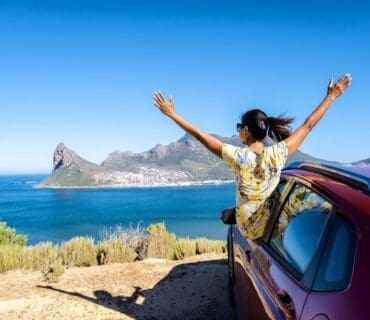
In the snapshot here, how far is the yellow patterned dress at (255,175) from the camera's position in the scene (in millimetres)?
3639

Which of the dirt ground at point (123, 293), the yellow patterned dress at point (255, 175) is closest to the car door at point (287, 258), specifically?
the yellow patterned dress at point (255, 175)

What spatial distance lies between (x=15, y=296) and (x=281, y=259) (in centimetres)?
507

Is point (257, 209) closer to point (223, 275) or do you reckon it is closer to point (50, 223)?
point (223, 275)

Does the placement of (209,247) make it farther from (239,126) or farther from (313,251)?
(313,251)

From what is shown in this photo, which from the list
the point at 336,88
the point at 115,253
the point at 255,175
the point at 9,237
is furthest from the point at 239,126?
the point at 9,237

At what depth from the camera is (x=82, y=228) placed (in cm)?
7588

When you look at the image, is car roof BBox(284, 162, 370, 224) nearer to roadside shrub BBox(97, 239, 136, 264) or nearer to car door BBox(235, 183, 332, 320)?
car door BBox(235, 183, 332, 320)

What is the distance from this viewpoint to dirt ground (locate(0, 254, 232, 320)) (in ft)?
20.4

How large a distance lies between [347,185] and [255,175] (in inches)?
49.7

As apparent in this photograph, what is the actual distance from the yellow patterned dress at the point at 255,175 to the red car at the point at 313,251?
0.30 feet

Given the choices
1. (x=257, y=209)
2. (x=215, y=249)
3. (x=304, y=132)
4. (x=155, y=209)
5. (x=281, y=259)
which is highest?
(x=304, y=132)

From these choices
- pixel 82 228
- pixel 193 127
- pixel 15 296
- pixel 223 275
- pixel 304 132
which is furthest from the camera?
pixel 82 228

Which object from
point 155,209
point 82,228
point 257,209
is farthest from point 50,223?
point 257,209

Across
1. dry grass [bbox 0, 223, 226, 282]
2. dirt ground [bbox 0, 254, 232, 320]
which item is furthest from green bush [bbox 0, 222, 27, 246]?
dirt ground [bbox 0, 254, 232, 320]
